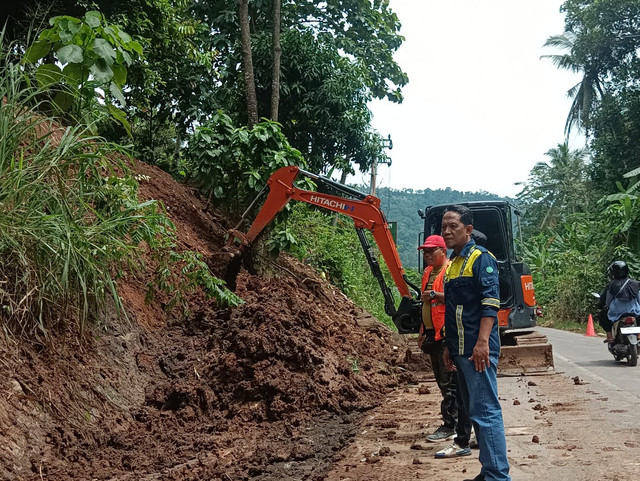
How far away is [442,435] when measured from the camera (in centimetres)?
668

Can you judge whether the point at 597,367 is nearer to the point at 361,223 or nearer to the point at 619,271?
the point at 619,271

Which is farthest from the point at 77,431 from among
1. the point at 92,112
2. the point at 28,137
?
the point at 92,112

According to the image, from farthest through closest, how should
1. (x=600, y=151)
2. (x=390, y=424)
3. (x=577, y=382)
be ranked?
(x=600, y=151) < (x=577, y=382) < (x=390, y=424)

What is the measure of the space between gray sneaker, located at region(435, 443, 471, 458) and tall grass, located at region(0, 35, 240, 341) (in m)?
3.21

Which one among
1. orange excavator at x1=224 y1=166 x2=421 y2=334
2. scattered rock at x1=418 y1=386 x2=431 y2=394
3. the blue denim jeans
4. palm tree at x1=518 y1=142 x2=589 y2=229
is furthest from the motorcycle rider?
palm tree at x1=518 y1=142 x2=589 y2=229

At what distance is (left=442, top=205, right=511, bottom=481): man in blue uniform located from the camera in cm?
479

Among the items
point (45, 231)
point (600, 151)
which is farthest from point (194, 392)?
point (600, 151)

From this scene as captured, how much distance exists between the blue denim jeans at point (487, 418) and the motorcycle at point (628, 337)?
8078mm

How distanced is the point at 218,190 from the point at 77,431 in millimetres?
7485

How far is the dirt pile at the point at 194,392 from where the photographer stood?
5883 millimetres

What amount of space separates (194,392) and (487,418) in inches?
158

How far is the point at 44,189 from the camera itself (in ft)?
→ 21.5

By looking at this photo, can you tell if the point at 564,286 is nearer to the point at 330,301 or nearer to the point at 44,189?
the point at 330,301

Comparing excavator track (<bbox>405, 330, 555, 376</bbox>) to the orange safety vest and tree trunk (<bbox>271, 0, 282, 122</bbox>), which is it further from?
tree trunk (<bbox>271, 0, 282, 122</bbox>)
